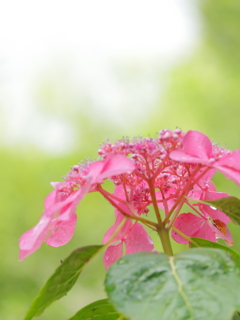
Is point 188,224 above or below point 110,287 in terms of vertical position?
above

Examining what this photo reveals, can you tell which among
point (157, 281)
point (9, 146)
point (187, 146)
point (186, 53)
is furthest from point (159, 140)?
point (186, 53)

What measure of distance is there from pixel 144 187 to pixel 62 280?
0.15 meters

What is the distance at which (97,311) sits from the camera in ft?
1.74

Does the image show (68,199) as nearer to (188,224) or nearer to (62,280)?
(62,280)

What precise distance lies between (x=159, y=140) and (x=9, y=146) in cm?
365

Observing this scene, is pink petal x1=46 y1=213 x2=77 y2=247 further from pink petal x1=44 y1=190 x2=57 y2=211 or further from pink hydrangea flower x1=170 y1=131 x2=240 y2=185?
pink hydrangea flower x1=170 y1=131 x2=240 y2=185

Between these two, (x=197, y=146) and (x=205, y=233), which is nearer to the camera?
(x=197, y=146)

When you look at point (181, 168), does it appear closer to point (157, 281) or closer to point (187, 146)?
point (187, 146)

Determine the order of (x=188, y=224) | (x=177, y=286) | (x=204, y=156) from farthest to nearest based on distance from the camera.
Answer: (x=188, y=224) → (x=204, y=156) → (x=177, y=286)

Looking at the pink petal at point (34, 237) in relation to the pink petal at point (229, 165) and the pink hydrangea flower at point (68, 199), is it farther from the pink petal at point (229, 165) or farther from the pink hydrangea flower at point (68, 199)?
the pink petal at point (229, 165)

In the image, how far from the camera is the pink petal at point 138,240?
531mm

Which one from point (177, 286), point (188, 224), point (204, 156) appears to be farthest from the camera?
point (188, 224)

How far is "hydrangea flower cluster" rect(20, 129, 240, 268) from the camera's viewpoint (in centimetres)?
45

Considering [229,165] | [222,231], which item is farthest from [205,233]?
[229,165]
